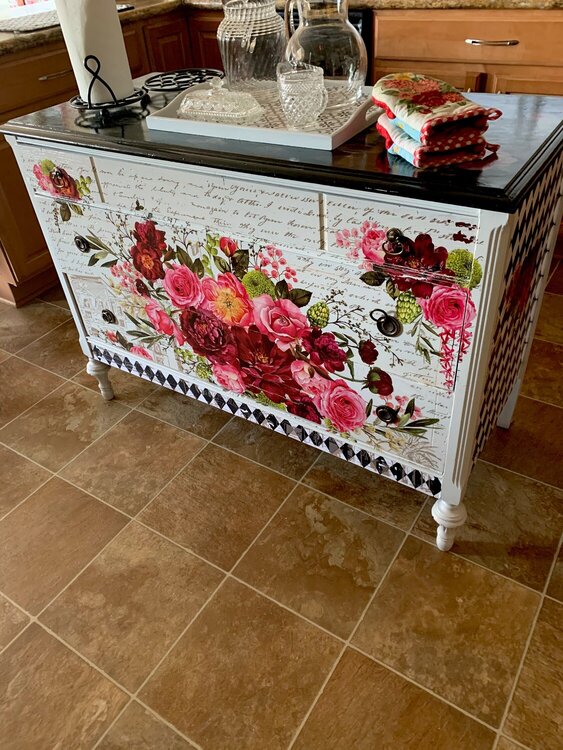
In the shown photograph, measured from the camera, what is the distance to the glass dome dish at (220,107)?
119 centimetres

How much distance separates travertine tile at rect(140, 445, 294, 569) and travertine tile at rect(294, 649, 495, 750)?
1.29ft

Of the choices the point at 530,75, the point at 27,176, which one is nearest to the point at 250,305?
the point at 27,176

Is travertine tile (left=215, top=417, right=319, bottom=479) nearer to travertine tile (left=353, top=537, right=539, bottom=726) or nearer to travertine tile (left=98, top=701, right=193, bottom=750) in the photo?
travertine tile (left=353, top=537, right=539, bottom=726)

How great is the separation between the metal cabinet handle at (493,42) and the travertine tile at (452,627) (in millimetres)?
1684

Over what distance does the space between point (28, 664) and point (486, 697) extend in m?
0.94

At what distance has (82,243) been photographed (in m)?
1.54

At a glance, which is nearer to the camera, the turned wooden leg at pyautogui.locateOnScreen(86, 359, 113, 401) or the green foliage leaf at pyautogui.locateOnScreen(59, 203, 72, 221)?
the green foliage leaf at pyautogui.locateOnScreen(59, 203, 72, 221)

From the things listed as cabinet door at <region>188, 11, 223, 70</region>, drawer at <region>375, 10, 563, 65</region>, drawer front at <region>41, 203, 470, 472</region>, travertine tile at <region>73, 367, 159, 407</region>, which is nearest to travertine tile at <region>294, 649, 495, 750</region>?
drawer front at <region>41, 203, 470, 472</region>

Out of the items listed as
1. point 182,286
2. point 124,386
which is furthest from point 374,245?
point 124,386

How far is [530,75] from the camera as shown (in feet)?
6.80

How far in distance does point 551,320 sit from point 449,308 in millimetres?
1253

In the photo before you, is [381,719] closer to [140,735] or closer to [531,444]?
[140,735]

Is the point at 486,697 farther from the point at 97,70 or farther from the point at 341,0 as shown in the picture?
the point at 97,70

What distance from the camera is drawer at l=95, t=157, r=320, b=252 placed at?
1.11m
